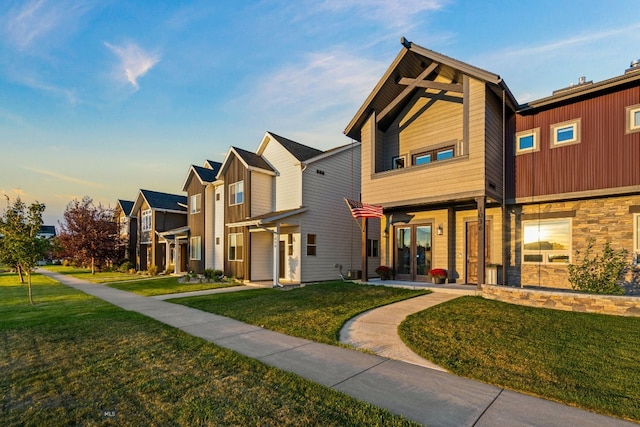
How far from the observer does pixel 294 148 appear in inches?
701

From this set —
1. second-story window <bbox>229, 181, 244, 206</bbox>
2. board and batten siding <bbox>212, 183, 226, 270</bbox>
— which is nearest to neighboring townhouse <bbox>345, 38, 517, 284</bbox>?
second-story window <bbox>229, 181, 244, 206</bbox>

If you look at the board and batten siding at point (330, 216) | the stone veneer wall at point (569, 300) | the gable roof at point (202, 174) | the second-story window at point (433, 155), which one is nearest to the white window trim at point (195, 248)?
the gable roof at point (202, 174)

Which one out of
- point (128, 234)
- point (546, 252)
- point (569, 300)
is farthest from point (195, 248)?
point (569, 300)

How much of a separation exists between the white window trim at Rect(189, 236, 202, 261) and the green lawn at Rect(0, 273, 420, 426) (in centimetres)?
1532

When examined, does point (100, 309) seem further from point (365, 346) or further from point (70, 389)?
point (365, 346)

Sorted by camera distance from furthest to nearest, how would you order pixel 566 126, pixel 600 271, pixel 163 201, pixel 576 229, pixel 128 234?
pixel 128 234, pixel 163 201, pixel 566 126, pixel 576 229, pixel 600 271

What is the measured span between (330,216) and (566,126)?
10.7 metres

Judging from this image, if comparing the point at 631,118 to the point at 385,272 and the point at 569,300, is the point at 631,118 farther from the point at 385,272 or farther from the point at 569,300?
the point at 385,272

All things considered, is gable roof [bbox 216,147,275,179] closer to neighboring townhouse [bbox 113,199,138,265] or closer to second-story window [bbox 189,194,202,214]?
second-story window [bbox 189,194,202,214]

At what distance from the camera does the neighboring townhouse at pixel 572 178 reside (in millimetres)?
9086

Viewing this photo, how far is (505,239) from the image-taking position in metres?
11.2

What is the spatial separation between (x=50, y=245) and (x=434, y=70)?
16.2 meters

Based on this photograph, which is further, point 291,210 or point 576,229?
point 291,210

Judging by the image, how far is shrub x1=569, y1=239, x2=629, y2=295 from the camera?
8398mm
